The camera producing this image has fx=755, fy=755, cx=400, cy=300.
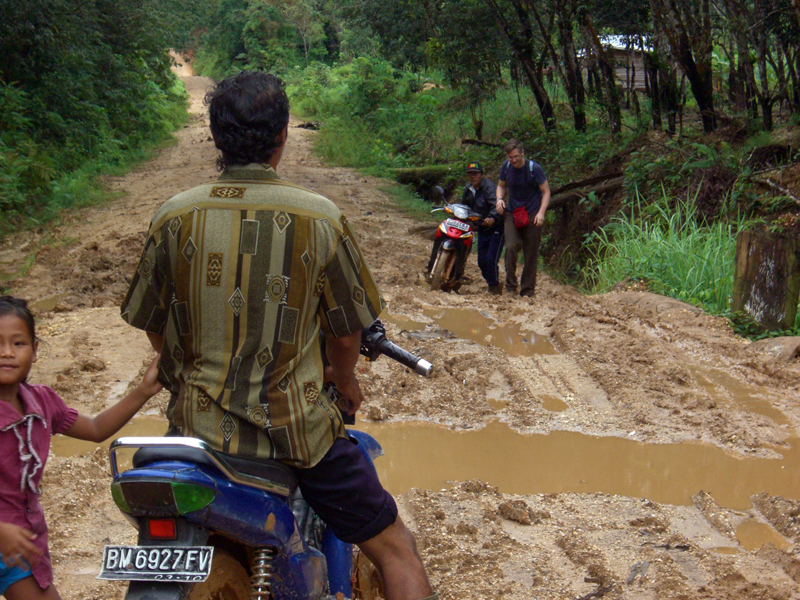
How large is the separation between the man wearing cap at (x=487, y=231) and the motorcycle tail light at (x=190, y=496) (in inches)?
274

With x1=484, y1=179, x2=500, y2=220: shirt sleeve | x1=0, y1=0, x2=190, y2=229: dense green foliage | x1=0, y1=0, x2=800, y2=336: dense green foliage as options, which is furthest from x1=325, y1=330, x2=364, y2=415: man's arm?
x1=0, y1=0, x2=190, y2=229: dense green foliage

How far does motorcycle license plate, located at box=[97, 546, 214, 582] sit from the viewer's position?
1611 millimetres

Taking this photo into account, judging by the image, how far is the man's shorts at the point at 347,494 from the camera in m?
1.92

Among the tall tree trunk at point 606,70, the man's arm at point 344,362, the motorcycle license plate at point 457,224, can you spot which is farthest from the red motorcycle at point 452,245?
the man's arm at point 344,362

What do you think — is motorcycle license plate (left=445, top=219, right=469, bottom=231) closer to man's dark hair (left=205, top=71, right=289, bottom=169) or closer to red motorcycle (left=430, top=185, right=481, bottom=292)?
red motorcycle (left=430, top=185, right=481, bottom=292)

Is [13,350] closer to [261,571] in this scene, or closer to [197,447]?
[197,447]

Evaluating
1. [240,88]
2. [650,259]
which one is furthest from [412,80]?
[240,88]

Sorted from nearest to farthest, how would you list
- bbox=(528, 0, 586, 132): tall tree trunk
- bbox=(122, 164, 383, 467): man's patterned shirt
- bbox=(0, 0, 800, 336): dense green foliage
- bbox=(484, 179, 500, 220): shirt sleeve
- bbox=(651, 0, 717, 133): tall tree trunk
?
bbox=(122, 164, 383, 467): man's patterned shirt, bbox=(484, 179, 500, 220): shirt sleeve, bbox=(0, 0, 800, 336): dense green foliage, bbox=(651, 0, 717, 133): tall tree trunk, bbox=(528, 0, 586, 132): tall tree trunk

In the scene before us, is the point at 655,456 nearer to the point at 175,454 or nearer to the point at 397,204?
the point at 175,454

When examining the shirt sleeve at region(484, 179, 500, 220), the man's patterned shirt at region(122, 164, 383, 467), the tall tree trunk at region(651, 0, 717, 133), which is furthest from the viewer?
the tall tree trunk at region(651, 0, 717, 133)

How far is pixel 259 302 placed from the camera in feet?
5.83

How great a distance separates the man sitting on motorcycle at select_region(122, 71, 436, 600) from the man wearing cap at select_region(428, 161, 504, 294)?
664 cm

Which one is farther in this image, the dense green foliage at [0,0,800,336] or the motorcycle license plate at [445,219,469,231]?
the dense green foliage at [0,0,800,336]

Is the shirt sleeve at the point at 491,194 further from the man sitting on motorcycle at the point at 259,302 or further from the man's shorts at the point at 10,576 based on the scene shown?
the man's shorts at the point at 10,576
